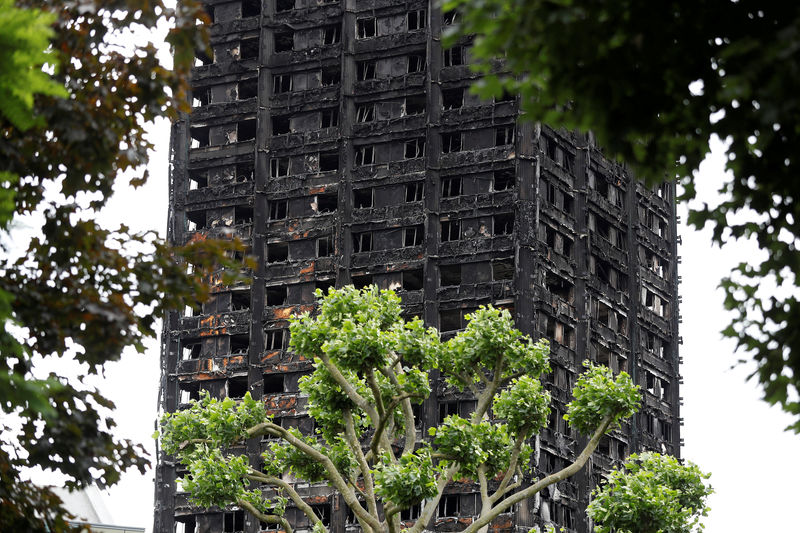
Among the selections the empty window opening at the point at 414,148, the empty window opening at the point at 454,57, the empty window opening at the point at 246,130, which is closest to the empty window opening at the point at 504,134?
the empty window opening at the point at 414,148

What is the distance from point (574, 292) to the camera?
8056cm

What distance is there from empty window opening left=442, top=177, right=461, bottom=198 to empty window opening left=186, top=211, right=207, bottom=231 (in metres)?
15.4

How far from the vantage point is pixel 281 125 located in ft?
280

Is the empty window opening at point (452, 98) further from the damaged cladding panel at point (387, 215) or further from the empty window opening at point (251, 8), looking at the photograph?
the empty window opening at point (251, 8)

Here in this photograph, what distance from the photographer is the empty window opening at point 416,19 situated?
3282 inches

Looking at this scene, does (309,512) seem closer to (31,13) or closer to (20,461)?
(20,461)

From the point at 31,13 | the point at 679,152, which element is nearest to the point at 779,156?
the point at 679,152

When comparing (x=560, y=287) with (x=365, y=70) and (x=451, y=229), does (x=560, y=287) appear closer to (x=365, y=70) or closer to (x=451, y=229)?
(x=451, y=229)

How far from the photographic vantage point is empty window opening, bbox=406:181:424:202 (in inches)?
3142

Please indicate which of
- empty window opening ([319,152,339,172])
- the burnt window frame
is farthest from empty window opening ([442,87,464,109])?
the burnt window frame

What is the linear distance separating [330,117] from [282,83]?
13.8 feet

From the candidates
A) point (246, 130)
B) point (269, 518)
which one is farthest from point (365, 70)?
point (269, 518)

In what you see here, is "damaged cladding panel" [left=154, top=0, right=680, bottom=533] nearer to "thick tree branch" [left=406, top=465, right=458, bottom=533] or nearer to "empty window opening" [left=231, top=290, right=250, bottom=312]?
"empty window opening" [left=231, top=290, right=250, bottom=312]

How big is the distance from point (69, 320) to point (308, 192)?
6777cm
